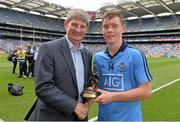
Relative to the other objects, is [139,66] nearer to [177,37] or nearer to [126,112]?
[126,112]

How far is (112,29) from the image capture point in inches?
121

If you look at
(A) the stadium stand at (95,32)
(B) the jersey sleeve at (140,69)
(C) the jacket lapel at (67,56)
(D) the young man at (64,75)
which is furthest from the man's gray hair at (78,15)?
(A) the stadium stand at (95,32)

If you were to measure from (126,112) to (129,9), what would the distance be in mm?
73912

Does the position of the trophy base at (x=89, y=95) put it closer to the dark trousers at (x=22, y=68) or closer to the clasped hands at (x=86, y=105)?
the clasped hands at (x=86, y=105)

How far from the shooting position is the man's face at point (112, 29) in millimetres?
3056

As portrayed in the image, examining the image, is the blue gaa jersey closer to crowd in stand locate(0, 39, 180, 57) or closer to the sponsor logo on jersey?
the sponsor logo on jersey

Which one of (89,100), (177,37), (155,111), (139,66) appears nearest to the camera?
(89,100)

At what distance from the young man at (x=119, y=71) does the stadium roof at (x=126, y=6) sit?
207 feet

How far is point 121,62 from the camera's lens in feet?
10.2

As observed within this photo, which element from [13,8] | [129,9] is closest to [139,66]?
[129,9]

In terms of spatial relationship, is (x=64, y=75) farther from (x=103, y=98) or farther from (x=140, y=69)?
(x=140, y=69)

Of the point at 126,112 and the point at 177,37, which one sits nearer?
the point at 126,112

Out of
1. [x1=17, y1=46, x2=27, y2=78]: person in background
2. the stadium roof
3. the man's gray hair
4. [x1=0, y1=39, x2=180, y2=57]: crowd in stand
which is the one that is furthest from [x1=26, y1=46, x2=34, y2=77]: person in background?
[x1=0, y1=39, x2=180, y2=57]: crowd in stand

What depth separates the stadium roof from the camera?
6744cm
